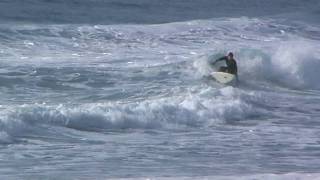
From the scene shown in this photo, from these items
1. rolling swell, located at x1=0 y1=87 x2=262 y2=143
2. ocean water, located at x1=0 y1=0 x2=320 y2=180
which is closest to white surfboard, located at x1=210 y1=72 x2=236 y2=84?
ocean water, located at x1=0 y1=0 x2=320 y2=180

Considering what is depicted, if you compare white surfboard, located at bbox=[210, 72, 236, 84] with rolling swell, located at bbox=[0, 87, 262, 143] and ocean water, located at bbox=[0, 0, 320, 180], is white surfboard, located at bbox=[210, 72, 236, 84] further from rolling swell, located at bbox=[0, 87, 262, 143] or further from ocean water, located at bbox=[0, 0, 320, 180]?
rolling swell, located at bbox=[0, 87, 262, 143]

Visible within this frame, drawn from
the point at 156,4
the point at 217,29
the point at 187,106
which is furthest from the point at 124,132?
the point at 156,4

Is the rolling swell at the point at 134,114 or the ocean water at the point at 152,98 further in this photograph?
the rolling swell at the point at 134,114

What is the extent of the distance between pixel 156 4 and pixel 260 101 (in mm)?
19294

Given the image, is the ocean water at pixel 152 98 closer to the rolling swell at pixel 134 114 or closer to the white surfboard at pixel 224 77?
the rolling swell at pixel 134 114

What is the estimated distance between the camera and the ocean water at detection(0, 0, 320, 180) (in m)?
13.6

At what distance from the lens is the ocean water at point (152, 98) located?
13625 millimetres

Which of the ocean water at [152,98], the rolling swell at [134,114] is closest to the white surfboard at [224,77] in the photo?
the ocean water at [152,98]

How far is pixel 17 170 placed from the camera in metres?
12.8

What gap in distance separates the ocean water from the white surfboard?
0.35 metres

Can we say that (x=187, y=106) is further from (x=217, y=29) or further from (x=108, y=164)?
(x=217, y=29)

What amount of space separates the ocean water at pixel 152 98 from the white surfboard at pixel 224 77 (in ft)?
1.14

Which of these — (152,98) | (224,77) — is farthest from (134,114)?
(224,77)

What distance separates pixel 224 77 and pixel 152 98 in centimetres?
294
